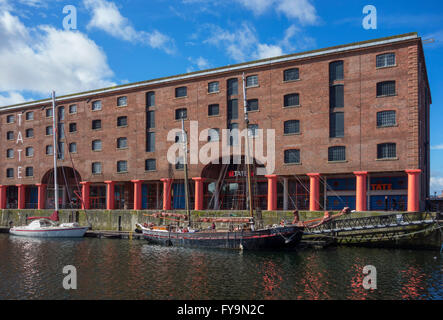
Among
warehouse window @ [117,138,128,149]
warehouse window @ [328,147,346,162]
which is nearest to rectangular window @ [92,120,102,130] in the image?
warehouse window @ [117,138,128,149]

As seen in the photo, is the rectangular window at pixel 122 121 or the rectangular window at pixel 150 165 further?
the rectangular window at pixel 122 121

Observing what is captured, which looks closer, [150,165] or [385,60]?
[385,60]

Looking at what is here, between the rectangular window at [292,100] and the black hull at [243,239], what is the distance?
16254mm

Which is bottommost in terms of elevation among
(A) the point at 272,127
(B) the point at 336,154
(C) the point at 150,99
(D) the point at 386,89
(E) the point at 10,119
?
(B) the point at 336,154

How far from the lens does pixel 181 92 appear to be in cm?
5059

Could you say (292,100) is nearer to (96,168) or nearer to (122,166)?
(122,166)

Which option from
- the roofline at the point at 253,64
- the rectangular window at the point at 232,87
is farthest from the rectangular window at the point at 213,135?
the roofline at the point at 253,64

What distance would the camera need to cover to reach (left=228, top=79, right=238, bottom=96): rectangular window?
47.0 meters

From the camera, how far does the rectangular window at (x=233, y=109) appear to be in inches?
1853

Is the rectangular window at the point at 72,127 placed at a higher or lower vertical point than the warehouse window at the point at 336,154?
higher

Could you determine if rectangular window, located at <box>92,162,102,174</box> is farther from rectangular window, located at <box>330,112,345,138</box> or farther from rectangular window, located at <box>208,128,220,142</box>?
rectangular window, located at <box>330,112,345,138</box>

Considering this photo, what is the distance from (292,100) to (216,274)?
2547cm

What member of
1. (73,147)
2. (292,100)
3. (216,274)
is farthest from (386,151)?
(73,147)

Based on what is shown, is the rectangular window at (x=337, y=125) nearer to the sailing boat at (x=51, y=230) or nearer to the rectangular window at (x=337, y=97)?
the rectangular window at (x=337, y=97)
